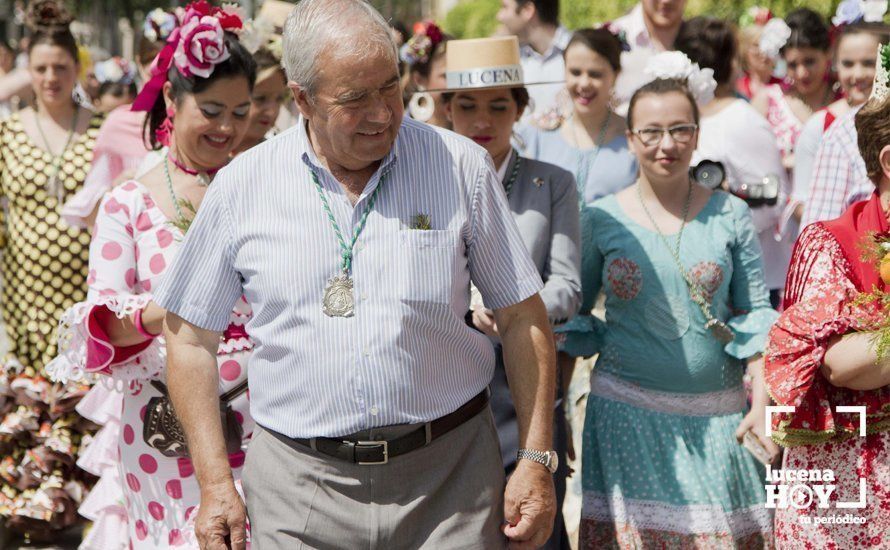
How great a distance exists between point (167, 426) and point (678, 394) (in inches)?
77.1

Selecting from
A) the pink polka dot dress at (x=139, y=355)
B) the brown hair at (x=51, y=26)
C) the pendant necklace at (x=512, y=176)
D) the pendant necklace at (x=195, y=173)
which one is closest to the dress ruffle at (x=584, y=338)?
the pendant necklace at (x=512, y=176)

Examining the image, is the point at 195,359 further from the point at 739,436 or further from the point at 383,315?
the point at 739,436

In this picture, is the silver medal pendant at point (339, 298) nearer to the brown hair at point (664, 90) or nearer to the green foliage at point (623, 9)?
the brown hair at point (664, 90)

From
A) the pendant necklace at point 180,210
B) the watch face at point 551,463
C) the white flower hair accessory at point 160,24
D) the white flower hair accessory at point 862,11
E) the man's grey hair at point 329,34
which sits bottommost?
the watch face at point 551,463

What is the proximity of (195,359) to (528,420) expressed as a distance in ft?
3.18

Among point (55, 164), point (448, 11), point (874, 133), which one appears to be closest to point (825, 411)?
point (874, 133)

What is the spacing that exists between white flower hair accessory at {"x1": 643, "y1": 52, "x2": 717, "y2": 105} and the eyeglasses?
34 centimetres

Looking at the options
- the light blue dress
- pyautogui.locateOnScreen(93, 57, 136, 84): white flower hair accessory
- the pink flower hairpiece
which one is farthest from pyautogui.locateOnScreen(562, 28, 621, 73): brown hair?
pyautogui.locateOnScreen(93, 57, 136, 84): white flower hair accessory

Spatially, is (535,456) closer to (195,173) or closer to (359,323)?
(359,323)

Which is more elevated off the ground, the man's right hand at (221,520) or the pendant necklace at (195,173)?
the pendant necklace at (195,173)

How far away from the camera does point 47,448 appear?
6355 mm

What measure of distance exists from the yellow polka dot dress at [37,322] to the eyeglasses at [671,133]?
3.10 m

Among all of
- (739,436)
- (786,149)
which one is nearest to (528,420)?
(739,436)

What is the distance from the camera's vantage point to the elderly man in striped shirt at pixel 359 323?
342 cm
